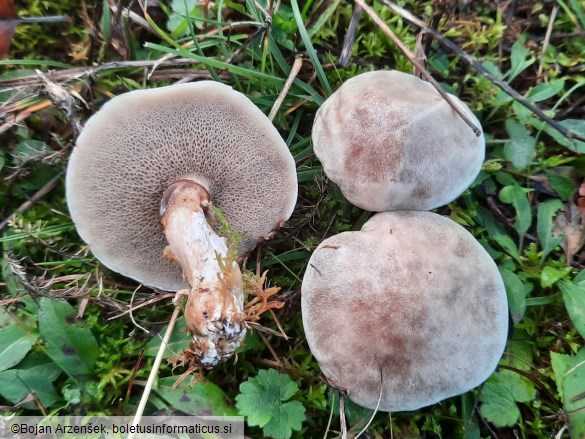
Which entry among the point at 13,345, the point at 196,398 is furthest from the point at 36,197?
the point at 196,398

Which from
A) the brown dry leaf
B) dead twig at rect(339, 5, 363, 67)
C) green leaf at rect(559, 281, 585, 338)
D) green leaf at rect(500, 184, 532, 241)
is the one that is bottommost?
green leaf at rect(559, 281, 585, 338)

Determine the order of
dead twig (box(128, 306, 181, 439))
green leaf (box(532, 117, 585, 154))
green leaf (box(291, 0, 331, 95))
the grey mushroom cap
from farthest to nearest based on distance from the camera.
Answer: green leaf (box(532, 117, 585, 154)) → green leaf (box(291, 0, 331, 95)) → dead twig (box(128, 306, 181, 439)) → the grey mushroom cap

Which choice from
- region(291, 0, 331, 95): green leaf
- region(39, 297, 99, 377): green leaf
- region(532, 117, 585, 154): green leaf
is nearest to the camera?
region(39, 297, 99, 377): green leaf

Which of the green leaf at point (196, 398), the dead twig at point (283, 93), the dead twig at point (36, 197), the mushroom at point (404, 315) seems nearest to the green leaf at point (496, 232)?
the mushroom at point (404, 315)

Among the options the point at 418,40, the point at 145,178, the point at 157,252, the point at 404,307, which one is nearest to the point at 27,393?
the point at 157,252

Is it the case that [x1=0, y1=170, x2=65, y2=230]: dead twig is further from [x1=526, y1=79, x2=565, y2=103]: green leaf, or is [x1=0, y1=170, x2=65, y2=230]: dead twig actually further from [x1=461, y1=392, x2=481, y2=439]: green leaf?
[x1=526, y1=79, x2=565, y2=103]: green leaf

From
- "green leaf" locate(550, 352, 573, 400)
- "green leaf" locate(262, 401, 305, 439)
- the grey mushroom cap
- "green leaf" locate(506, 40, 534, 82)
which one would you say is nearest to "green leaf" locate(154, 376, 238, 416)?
"green leaf" locate(262, 401, 305, 439)

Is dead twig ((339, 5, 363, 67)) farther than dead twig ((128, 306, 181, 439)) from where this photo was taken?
Yes

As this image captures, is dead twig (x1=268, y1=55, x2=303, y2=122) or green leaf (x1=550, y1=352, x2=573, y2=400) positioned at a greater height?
dead twig (x1=268, y1=55, x2=303, y2=122)
